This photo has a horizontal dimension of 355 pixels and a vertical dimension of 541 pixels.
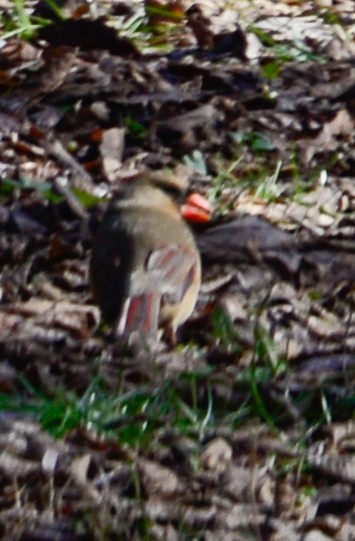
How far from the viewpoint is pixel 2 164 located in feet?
25.3

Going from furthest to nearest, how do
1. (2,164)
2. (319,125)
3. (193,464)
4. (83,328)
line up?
1. (319,125)
2. (2,164)
3. (83,328)
4. (193,464)

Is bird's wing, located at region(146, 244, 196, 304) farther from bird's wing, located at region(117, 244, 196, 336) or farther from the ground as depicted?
the ground

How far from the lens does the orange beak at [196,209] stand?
282 inches

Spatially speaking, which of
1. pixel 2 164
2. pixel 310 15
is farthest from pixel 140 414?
pixel 310 15

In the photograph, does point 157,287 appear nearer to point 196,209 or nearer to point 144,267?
point 144,267

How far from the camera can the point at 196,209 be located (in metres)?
7.23

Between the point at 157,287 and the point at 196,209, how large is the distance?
1.00 metres

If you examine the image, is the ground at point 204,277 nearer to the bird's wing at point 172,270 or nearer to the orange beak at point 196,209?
the orange beak at point 196,209

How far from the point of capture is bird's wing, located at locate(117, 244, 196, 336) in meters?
6.12

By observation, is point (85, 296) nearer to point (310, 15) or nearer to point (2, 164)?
point (2, 164)

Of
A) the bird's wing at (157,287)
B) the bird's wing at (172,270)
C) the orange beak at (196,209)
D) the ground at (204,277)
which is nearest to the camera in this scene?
the ground at (204,277)

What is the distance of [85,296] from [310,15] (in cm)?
384

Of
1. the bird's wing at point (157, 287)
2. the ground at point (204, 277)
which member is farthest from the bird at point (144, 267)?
the ground at point (204, 277)

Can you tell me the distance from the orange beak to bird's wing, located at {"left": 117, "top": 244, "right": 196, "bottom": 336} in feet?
2.09
